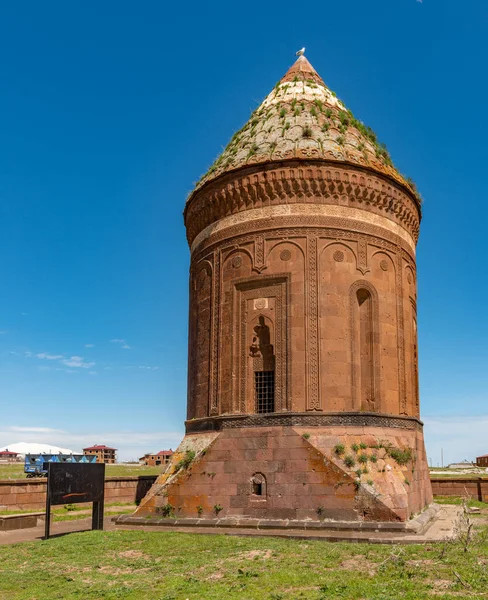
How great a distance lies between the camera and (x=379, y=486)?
49.1 ft

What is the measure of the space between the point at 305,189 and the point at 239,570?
1082 cm

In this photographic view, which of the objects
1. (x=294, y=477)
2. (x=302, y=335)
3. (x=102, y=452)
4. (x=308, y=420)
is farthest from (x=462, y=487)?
(x=102, y=452)

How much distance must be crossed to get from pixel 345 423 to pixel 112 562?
23.4ft

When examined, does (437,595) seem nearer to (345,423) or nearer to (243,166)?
(345,423)

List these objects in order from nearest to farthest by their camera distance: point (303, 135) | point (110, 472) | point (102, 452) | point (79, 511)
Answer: point (303, 135)
point (79, 511)
point (110, 472)
point (102, 452)

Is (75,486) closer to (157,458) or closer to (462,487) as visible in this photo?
(462,487)

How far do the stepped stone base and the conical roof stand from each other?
24.6 ft

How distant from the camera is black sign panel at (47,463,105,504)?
47.8ft

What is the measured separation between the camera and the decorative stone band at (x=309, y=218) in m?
17.8

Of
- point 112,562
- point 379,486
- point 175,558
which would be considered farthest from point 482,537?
point 112,562

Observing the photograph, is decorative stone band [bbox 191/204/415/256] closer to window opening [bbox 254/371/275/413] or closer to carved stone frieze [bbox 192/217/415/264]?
carved stone frieze [bbox 192/217/415/264]

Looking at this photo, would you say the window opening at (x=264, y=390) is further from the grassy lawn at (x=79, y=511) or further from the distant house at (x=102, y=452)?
the distant house at (x=102, y=452)

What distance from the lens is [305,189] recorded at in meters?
17.8

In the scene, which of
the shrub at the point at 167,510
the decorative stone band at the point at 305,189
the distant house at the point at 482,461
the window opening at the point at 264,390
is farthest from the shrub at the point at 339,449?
the distant house at the point at 482,461
